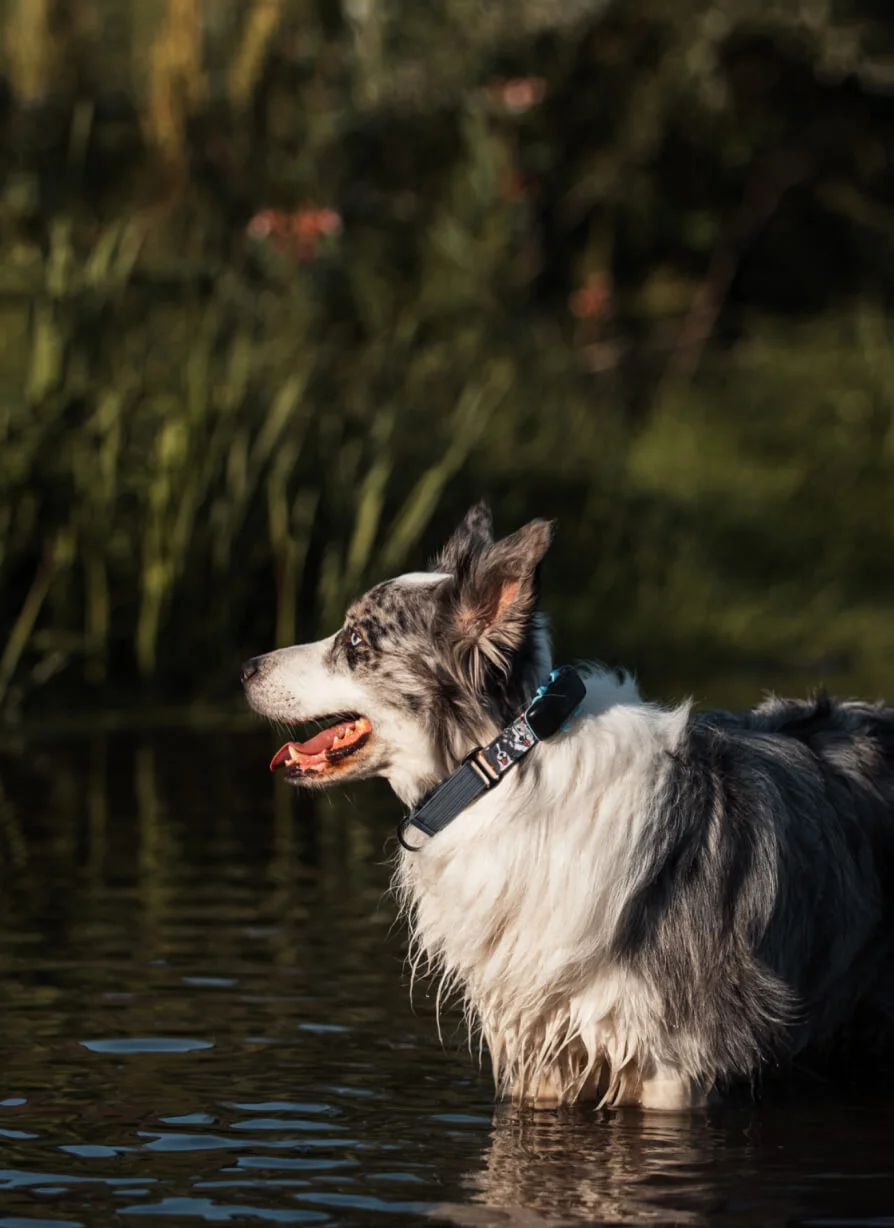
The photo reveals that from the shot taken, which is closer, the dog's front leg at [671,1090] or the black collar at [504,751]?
the black collar at [504,751]

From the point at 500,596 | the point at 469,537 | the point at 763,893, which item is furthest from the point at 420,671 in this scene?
the point at 763,893

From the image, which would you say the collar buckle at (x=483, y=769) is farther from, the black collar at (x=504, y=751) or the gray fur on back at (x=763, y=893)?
the gray fur on back at (x=763, y=893)

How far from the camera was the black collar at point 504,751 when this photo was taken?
17.4 feet

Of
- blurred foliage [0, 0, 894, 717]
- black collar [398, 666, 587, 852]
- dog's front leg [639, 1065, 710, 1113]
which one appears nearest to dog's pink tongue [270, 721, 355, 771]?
black collar [398, 666, 587, 852]

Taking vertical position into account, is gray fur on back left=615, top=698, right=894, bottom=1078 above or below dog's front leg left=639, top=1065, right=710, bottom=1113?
above

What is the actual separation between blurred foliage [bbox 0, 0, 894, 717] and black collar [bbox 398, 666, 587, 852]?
21.2ft

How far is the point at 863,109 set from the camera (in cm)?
2147

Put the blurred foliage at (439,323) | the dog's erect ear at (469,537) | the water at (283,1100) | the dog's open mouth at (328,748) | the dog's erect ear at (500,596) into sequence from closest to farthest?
the water at (283,1100)
the dog's erect ear at (500,596)
the dog's open mouth at (328,748)
the dog's erect ear at (469,537)
the blurred foliage at (439,323)

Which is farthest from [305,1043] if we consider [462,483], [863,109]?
[863,109]

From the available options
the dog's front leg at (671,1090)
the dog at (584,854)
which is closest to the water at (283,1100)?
the dog's front leg at (671,1090)

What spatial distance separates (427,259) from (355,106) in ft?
8.25

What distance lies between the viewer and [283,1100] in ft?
18.5

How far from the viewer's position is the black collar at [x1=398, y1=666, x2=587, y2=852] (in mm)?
5305

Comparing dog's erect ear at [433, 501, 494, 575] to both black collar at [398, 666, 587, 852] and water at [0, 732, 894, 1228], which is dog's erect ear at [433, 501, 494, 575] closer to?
black collar at [398, 666, 587, 852]
